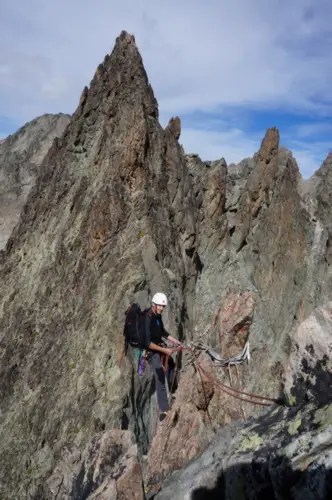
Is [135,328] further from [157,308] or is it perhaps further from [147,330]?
[157,308]

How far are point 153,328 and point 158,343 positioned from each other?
66 centimetres

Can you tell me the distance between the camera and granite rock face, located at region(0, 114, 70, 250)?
77.2m

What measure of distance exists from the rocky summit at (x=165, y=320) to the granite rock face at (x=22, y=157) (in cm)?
4247

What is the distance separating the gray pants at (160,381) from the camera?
48.5 feet

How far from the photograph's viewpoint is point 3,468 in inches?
837

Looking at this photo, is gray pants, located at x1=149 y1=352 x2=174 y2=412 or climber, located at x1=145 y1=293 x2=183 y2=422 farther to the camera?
gray pants, located at x1=149 y1=352 x2=174 y2=412

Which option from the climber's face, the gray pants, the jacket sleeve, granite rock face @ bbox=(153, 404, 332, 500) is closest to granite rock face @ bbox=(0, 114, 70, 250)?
the gray pants

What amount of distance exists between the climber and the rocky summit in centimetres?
78

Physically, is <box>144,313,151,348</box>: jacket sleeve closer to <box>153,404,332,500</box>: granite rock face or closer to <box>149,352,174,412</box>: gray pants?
<box>149,352,174,412</box>: gray pants

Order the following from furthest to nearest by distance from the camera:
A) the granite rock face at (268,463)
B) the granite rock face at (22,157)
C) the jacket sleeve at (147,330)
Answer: the granite rock face at (22,157) < the jacket sleeve at (147,330) < the granite rock face at (268,463)

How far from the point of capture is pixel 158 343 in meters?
15.0

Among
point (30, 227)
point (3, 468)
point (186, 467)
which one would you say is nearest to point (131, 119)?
point (30, 227)

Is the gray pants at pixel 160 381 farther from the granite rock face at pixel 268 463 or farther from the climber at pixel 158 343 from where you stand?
the granite rock face at pixel 268 463

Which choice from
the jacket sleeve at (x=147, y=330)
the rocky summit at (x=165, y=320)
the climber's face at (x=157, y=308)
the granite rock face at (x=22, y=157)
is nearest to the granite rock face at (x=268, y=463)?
the rocky summit at (x=165, y=320)
